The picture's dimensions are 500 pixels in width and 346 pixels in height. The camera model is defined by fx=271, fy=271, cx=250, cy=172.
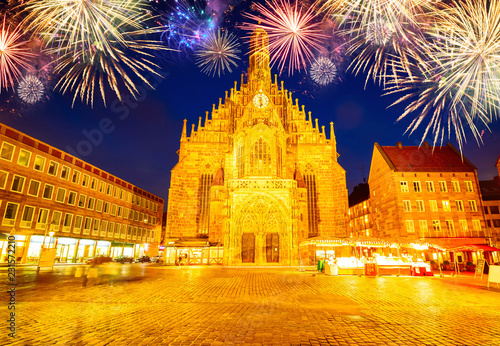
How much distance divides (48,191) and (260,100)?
93.2 ft

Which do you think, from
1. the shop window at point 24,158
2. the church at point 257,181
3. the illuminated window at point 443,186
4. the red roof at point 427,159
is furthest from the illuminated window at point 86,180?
the illuminated window at point 443,186

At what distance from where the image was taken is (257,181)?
28.5m

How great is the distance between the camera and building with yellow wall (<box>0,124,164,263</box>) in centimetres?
2886

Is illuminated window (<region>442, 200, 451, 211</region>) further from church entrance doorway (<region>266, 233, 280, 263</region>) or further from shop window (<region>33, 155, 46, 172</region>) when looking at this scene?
shop window (<region>33, 155, 46, 172</region>)

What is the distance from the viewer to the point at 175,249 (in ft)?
99.4

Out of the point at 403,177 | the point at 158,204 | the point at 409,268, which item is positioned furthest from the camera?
the point at 158,204

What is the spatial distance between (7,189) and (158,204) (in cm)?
3082

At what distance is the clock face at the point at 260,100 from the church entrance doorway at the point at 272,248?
16.2 meters

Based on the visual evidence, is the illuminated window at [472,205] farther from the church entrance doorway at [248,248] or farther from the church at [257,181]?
the church entrance doorway at [248,248]

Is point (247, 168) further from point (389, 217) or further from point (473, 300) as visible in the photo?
point (473, 300)

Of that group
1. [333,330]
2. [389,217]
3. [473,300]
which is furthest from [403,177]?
[333,330]

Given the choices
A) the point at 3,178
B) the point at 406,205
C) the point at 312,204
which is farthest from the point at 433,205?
the point at 3,178

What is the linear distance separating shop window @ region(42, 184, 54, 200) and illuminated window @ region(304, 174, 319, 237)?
31.8m

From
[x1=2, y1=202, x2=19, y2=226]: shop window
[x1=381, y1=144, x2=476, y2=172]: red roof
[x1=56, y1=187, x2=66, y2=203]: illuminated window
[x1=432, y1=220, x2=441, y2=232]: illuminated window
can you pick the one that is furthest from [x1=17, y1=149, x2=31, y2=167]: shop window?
[x1=432, y1=220, x2=441, y2=232]: illuminated window
